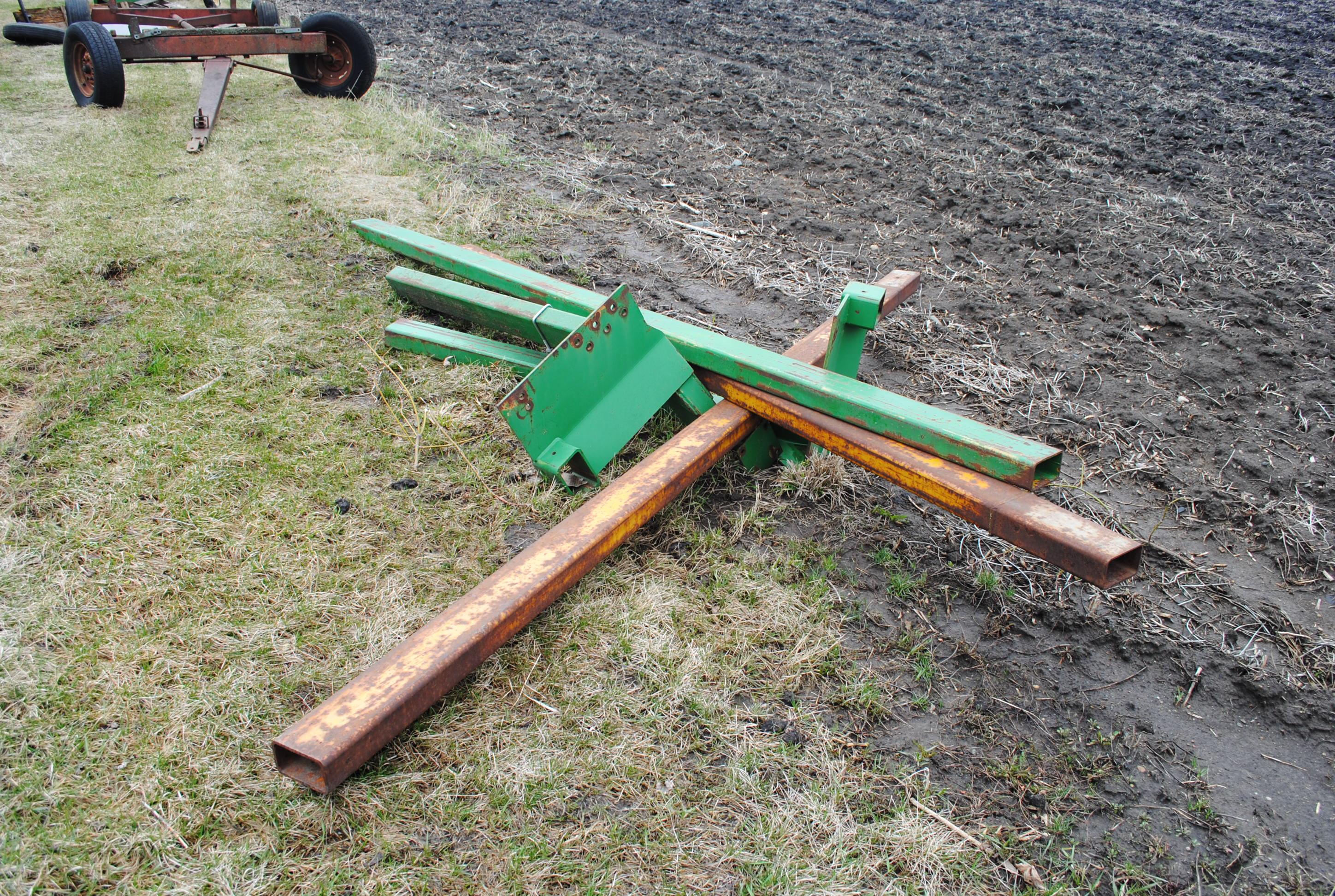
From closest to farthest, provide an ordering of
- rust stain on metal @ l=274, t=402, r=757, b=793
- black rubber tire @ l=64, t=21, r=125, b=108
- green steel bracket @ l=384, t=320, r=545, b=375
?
rust stain on metal @ l=274, t=402, r=757, b=793
green steel bracket @ l=384, t=320, r=545, b=375
black rubber tire @ l=64, t=21, r=125, b=108

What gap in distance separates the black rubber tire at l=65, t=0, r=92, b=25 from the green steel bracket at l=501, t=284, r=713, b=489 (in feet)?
24.5

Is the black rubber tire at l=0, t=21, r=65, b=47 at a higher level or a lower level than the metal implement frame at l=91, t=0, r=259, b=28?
lower

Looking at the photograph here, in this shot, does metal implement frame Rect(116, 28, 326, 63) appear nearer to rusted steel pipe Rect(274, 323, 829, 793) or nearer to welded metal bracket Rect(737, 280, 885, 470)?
welded metal bracket Rect(737, 280, 885, 470)

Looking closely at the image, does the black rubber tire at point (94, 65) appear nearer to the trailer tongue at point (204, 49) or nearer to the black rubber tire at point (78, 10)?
the trailer tongue at point (204, 49)

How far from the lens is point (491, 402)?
3.30 meters

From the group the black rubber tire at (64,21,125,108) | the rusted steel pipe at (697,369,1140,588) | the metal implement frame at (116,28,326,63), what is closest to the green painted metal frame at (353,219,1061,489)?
the rusted steel pipe at (697,369,1140,588)

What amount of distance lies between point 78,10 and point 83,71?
0.99m

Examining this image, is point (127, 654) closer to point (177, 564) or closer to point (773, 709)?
point (177, 564)

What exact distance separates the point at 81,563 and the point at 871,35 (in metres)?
9.93

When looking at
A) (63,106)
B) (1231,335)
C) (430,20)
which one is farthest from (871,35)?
(63,106)

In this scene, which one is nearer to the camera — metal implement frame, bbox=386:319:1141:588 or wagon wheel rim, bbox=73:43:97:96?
metal implement frame, bbox=386:319:1141:588

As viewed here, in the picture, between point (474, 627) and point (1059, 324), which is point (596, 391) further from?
point (1059, 324)

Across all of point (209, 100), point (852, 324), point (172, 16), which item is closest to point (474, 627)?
point (852, 324)

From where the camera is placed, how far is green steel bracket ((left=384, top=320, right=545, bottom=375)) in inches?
130
